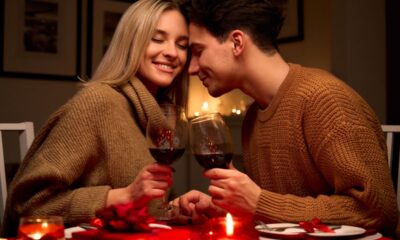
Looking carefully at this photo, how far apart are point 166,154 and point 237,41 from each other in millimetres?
629

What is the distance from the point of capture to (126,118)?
5.74ft

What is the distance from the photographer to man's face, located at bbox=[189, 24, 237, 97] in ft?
5.77

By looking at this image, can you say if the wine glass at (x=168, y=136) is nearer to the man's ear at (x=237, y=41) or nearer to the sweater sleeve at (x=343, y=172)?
the sweater sleeve at (x=343, y=172)

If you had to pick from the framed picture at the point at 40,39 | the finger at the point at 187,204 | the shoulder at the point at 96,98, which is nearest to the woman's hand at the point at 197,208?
the finger at the point at 187,204

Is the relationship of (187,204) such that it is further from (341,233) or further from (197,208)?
(341,233)

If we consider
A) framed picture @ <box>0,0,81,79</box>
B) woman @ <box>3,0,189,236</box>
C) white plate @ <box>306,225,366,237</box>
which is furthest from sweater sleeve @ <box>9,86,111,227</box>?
framed picture @ <box>0,0,81,79</box>

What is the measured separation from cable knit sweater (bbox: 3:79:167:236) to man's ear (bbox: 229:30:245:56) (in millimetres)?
355

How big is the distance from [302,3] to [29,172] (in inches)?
102

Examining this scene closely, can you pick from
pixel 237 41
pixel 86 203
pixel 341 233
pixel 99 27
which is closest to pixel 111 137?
pixel 86 203

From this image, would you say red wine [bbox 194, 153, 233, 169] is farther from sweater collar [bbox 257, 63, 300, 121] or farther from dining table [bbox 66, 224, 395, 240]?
sweater collar [bbox 257, 63, 300, 121]

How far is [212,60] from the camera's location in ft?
5.85

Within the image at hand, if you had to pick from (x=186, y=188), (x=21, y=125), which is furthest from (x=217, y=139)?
(x=186, y=188)

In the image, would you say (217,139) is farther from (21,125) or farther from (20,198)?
(21,125)

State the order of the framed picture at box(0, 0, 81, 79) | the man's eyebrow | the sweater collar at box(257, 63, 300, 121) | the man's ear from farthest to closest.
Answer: the framed picture at box(0, 0, 81, 79) < the man's eyebrow < the man's ear < the sweater collar at box(257, 63, 300, 121)
